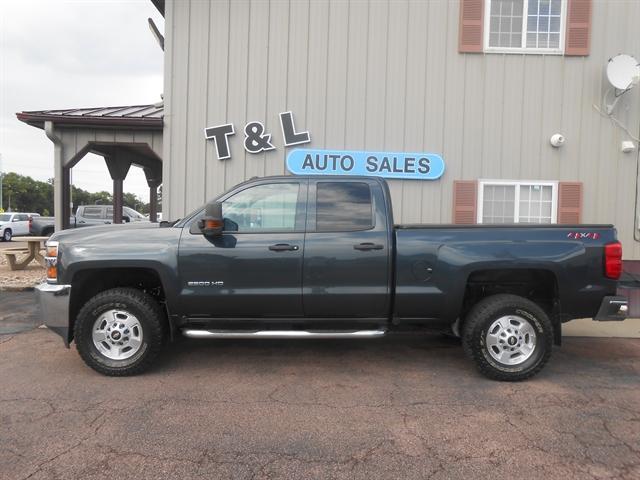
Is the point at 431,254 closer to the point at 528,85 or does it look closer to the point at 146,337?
the point at 146,337

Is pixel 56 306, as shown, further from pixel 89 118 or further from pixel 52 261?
pixel 89 118

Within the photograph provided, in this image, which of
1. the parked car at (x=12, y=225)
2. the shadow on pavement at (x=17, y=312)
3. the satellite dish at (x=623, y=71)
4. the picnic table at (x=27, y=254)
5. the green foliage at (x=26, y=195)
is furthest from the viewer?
the green foliage at (x=26, y=195)

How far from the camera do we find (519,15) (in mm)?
8133

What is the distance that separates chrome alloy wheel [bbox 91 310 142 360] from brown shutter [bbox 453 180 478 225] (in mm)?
5629

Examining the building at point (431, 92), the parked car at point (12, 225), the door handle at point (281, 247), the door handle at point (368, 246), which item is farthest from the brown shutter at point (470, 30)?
the parked car at point (12, 225)

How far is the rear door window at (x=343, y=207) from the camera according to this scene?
4.48 m

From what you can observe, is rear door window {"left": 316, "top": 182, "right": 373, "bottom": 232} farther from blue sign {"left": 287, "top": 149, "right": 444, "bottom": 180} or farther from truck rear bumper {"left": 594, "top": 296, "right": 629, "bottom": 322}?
blue sign {"left": 287, "top": 149, "right": 444, "bottom": 180}

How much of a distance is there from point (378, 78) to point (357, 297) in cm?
499

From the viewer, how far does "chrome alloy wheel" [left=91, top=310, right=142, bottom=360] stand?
438 centimetres

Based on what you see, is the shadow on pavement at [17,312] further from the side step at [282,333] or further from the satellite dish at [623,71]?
the satellite dish at [623,71]

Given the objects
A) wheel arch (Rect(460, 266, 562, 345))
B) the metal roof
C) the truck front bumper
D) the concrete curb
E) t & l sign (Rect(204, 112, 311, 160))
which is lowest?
the concrete curb

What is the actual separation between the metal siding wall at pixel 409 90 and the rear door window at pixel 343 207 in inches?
145

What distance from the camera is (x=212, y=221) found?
4.19 meters

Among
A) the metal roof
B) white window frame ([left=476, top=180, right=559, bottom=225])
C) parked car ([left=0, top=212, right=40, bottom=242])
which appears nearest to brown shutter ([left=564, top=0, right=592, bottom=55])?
white window frame ([left=476, top=180, right=559, bottom=225])
